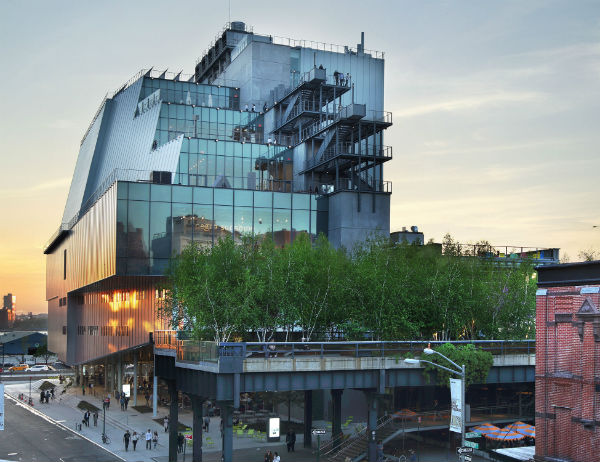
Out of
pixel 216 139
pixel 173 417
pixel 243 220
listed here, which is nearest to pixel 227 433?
pixel 173 417

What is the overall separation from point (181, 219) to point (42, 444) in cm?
2433

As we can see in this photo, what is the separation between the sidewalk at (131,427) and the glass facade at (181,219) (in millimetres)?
15524

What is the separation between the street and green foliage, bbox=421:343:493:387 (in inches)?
1070

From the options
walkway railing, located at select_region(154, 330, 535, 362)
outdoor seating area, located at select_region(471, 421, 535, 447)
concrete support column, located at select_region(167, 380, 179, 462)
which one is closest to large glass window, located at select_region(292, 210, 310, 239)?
walkway railing, located at select_region(154, 330, 535, 362)

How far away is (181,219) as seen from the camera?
244ft

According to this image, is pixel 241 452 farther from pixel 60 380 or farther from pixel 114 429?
pixel 60 380

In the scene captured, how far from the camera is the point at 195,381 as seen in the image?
152 feet

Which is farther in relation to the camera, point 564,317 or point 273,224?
point 273,224

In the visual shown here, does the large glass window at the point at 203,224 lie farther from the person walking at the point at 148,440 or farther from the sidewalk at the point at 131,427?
the person walking at the point at 148,440

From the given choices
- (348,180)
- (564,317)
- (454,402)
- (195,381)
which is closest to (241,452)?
(195,381)

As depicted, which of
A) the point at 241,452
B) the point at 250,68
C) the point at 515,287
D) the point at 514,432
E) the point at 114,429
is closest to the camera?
the point at 514,432

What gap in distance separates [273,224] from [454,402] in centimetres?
4741

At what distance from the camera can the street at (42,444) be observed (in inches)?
2340

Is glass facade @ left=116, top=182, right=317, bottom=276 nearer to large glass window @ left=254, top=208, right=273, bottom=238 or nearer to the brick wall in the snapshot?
large glass window @ left=254, top=208, right=273, bottom=238
